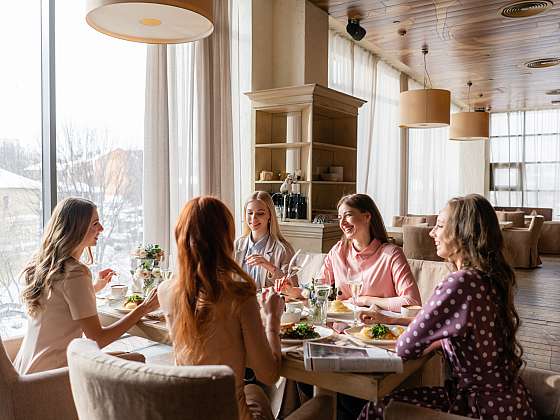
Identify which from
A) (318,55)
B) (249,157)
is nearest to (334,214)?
(249,157)

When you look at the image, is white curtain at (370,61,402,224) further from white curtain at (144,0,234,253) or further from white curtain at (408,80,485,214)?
white curtain at (144,0,234,253)

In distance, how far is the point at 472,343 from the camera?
158 cm

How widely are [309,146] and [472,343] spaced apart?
3.14 meters

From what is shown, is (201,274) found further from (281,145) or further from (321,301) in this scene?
(281,145)

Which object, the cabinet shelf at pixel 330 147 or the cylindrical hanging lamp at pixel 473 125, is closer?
the cabinet shelf at pixel 330 147

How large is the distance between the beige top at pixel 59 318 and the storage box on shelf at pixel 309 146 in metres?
2.71

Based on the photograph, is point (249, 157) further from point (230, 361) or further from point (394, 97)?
point (394, 97)

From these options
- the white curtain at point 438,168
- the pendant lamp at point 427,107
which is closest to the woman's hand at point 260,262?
the pendant lamp at point 427,107

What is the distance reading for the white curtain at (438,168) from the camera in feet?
Result: 30.6

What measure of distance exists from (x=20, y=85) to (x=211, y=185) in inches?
63.4

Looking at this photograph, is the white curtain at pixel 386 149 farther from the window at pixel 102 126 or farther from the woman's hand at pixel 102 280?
Result: the woman's hand at pixel 102 280

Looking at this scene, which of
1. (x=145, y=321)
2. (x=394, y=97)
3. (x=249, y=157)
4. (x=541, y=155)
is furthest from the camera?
(x=541, y=155)

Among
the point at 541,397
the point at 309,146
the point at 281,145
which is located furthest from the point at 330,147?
the point at 541,397

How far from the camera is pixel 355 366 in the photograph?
1.46m
